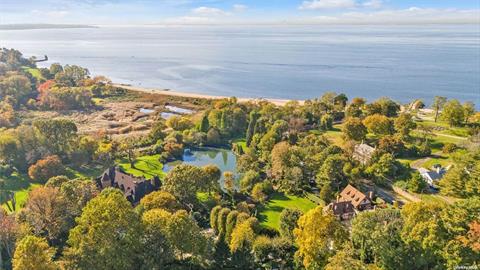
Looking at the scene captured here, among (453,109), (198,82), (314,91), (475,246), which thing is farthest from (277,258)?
(198,82)

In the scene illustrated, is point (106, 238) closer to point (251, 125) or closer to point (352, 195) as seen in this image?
point (352, 195)

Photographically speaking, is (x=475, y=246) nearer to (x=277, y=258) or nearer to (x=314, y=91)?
(x=277, y=258)

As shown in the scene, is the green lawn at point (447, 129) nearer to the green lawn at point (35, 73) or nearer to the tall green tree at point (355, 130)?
the tall green tree at point (355, 130)

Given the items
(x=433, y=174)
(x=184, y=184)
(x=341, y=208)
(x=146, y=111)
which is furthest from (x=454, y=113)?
(x=146, y=111)

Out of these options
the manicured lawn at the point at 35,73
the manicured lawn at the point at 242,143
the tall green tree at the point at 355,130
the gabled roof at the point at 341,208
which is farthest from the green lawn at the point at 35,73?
the gabled roof at the point at 341,208

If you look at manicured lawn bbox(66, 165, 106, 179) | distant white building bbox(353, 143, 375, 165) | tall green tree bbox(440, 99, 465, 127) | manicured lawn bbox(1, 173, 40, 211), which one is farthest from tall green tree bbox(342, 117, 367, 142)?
manicured lawn bbox(1, 173, 40, 211)

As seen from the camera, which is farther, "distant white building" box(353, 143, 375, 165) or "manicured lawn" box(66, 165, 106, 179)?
"distant white building" box(353, 143, 375, 165)

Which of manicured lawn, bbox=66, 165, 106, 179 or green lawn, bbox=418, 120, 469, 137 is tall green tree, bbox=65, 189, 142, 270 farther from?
green lawn, bbox=418, 120, 469, 137
